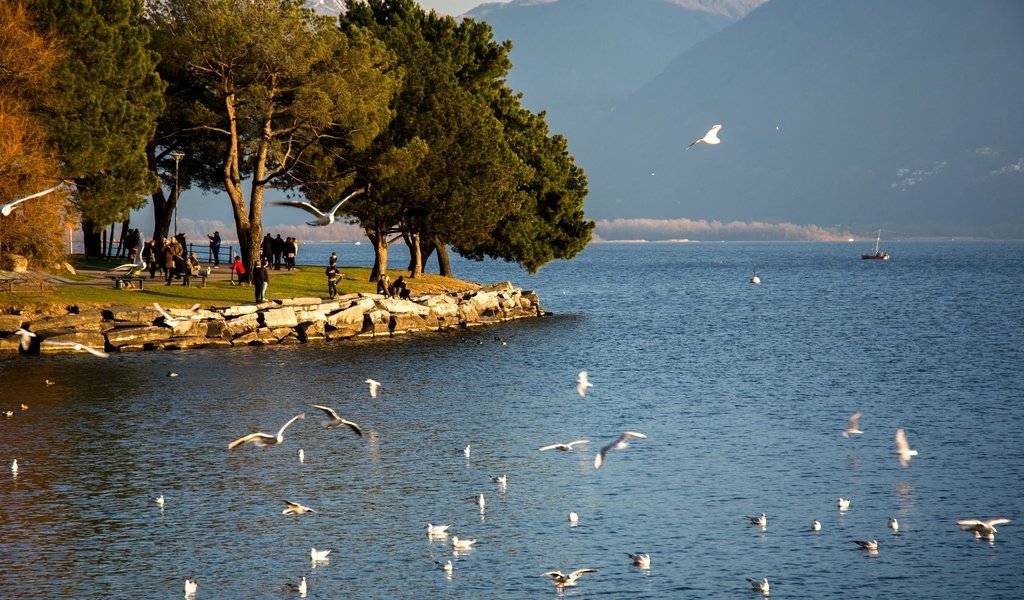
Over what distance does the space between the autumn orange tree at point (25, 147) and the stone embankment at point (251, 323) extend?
4010 mm

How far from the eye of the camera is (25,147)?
53625mm

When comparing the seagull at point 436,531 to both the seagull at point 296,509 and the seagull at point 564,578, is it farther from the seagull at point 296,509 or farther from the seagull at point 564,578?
the seagull at point 564,578

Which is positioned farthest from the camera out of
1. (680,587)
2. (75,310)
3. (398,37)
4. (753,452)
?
(398,37)

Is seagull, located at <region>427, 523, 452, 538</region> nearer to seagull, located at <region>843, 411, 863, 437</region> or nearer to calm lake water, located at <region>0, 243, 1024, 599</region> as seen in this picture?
calm lake water, located at <region>0, 243, 1024, 599</region>

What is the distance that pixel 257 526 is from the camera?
2462 centimetres

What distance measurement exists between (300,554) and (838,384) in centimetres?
3251

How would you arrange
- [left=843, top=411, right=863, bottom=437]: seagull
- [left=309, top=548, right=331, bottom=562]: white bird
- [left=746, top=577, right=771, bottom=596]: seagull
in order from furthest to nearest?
[left=843, top=411, right=863, bottom=437]: seagull
[left=309, top=548, right=331, bottom=562]: white bird
[left=746, top=577, right=771, bottom=596]: seagull

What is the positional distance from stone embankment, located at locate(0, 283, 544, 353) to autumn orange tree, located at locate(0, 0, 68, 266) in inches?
158

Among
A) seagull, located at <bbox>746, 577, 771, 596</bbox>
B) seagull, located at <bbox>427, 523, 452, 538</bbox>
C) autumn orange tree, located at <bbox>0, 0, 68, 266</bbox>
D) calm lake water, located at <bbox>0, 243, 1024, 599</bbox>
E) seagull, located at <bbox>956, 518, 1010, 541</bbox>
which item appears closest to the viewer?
seagull, located at <bbox>746, 577, 771, 596</bbox>

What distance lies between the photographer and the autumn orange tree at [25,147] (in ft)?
173

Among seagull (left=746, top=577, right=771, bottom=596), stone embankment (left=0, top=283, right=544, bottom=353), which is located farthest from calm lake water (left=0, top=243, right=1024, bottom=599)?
stone embankment (left=0, top=283, right=544, bottom=353)

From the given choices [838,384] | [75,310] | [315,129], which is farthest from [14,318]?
[838,384]

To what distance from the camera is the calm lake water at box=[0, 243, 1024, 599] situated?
863 inches

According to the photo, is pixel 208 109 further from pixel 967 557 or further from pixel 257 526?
pixel 967 557
